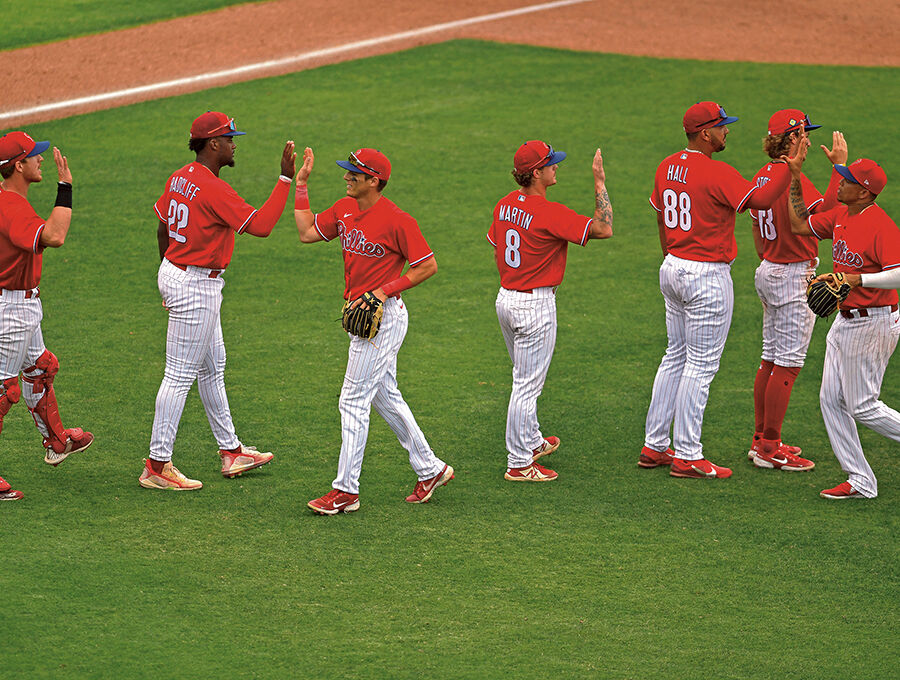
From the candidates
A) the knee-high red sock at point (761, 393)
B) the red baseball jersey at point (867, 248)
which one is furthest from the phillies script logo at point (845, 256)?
the knee-high red sock at point (761, 393)

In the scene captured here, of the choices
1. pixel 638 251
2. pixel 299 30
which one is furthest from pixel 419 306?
pixel 299 30

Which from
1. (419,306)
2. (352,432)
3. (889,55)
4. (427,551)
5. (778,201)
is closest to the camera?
(427,551)

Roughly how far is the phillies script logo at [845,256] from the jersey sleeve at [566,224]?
56.6 inches

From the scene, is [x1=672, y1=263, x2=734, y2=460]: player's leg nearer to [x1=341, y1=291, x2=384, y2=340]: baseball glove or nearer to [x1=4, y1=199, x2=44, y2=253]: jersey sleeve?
[x1=341, y1=291, x2=384, y2=340]: baseball glove

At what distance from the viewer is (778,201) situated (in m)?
7.11

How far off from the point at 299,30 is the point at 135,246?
838 centimetres

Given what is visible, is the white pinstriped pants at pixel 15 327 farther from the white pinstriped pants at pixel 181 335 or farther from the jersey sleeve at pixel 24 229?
the white pinstriped pants at pixel 181 335

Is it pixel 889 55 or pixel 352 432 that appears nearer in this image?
pixel 352 432

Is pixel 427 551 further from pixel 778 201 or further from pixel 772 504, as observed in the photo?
pixel 778 201

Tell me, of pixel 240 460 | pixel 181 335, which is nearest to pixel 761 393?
pixel 240 460

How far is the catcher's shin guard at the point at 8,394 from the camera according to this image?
6.50 metres

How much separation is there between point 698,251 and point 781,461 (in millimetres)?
1477

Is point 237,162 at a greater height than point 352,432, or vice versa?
point 237,162

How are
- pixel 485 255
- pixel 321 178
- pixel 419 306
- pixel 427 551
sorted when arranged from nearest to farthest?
1. pixel 427 551
2. pixel 419 306
3. pixel 485 255
4. pixel 321 178
